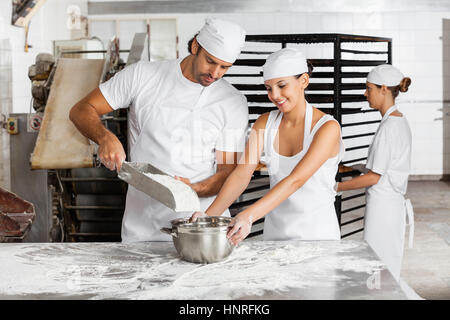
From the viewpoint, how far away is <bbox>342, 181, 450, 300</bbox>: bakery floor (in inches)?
157

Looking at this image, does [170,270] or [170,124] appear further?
[170,124]

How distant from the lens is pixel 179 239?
5.78 ft

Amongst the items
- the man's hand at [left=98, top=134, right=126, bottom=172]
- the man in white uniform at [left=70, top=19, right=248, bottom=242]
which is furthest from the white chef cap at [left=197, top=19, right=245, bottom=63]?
the man's hand at [left=98, top=134, right=126, bottom=172]

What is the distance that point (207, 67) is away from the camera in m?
2.33

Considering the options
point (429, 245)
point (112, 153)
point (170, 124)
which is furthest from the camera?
point (429, 245)

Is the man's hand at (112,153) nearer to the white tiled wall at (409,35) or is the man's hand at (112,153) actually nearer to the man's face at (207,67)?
the man's face at (207,67)

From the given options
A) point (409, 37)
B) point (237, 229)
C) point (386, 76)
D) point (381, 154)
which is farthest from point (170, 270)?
point (409, 37)

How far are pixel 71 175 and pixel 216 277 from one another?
3063 millimetres

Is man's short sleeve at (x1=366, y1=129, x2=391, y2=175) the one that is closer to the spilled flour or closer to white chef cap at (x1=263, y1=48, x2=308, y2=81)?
white chef cap at (x1=263, y1=48, x2=308, y2=81)

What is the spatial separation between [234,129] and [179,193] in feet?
2.22

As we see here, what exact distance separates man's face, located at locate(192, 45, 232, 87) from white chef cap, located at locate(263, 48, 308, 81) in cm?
18

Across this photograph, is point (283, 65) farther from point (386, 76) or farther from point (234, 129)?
point (386, 76)

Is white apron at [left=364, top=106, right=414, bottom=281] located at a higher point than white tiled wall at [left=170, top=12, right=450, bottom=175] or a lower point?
lower

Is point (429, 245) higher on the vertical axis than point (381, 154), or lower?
lower
